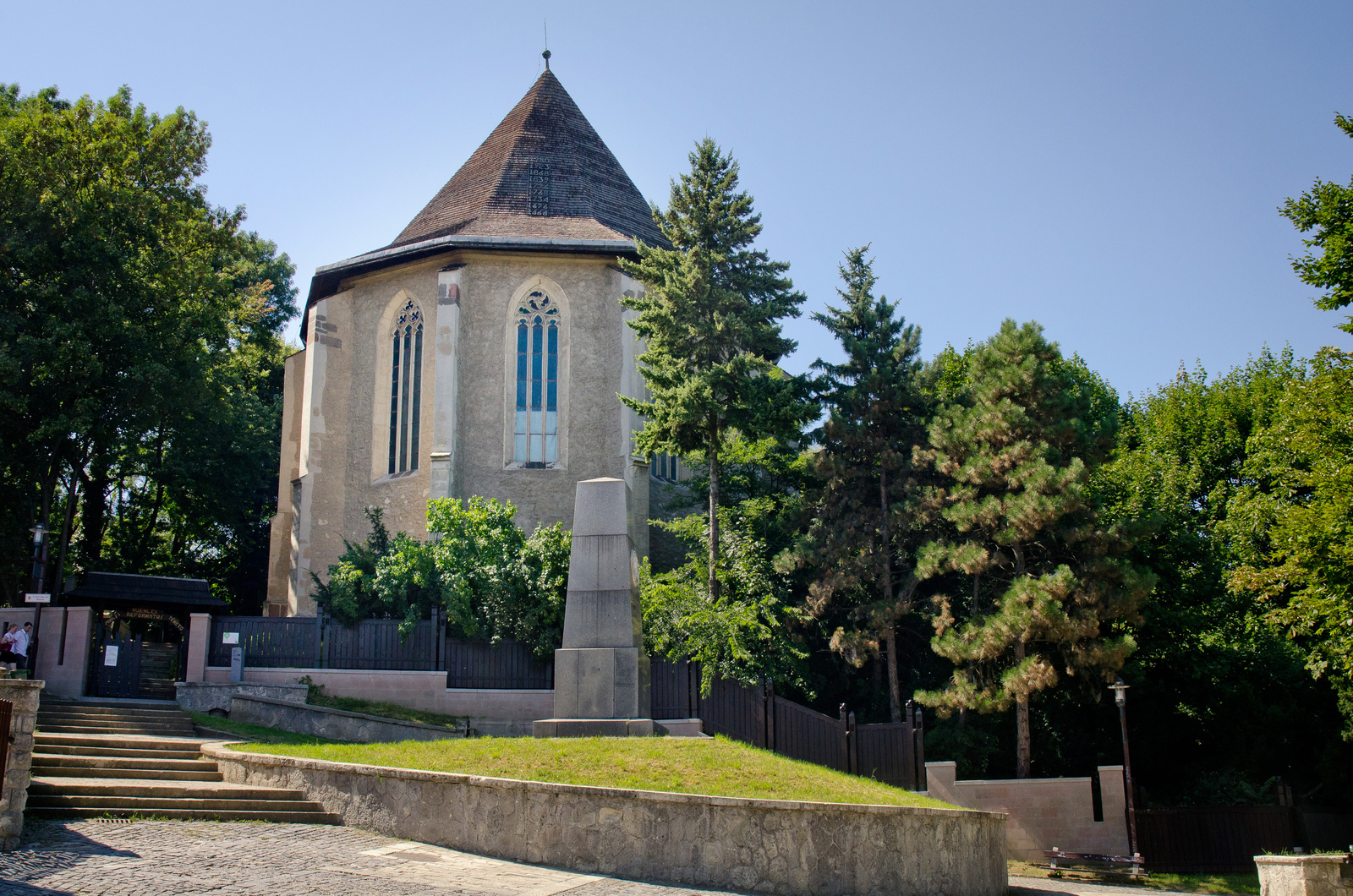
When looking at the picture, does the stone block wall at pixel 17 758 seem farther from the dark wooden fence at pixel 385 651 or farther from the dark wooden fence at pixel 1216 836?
the dark wooden fence at pixel 1216 836

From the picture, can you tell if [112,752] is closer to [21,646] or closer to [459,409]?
[21,646]

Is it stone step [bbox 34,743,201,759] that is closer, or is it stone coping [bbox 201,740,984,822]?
stone coping [bbox 201,740,984,822]

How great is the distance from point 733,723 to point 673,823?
8.22 meters

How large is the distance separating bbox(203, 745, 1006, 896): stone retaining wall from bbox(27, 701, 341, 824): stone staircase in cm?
97

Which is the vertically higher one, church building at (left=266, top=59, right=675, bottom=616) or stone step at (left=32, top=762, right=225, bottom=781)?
church building at (left=266, top=59, right=675, bottom=616)

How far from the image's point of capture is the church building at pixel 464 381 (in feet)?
91.2

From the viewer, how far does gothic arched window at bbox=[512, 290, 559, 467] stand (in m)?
28.1

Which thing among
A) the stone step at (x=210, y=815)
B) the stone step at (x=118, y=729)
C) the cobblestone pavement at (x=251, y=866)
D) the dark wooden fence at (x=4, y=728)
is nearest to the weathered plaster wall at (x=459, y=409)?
the stone step at (x=118, y=729)

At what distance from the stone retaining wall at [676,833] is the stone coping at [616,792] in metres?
0.01

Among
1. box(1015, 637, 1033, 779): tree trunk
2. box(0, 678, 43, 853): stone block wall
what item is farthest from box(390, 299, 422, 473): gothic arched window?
box(0, 678, 43, 853): stone block wall

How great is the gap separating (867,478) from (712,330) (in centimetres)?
451

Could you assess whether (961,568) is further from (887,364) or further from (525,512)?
(525,512)

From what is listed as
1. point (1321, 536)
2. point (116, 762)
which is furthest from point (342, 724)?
point (1321, 536)

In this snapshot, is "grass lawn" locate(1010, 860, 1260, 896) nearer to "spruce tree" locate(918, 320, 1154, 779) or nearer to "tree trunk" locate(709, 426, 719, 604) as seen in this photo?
"spruce tree" locate(918, 320, 1154, 779)
